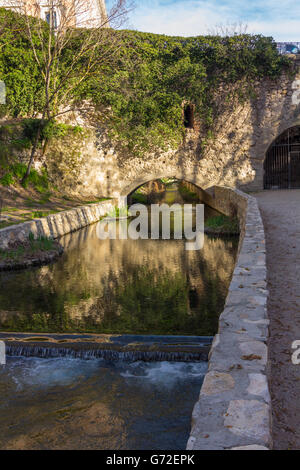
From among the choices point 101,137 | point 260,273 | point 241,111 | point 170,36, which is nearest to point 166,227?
point 101,137

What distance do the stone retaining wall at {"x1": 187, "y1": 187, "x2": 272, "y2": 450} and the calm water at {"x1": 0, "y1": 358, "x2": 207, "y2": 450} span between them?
1.10m

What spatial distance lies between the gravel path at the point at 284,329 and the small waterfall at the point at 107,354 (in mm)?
1179

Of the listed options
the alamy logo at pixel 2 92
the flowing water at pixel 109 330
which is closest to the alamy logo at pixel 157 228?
the flowing water at pixel 109 330

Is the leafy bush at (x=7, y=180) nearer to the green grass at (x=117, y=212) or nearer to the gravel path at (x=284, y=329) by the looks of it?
the green grass at (x=117, y=212)

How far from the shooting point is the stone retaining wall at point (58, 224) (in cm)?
1039

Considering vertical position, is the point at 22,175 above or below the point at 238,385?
above

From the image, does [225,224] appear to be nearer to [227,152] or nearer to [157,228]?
[157,228]

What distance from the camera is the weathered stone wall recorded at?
19.6 m

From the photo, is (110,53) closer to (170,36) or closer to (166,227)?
(170,36)

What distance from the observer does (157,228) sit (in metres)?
15.8

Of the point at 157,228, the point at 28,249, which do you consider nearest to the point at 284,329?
the point at 28,249

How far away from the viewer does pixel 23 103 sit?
18281mm

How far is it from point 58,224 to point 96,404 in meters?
9.82

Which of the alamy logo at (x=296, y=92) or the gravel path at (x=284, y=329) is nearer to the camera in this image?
the gravel path at (x=284, y=329)
